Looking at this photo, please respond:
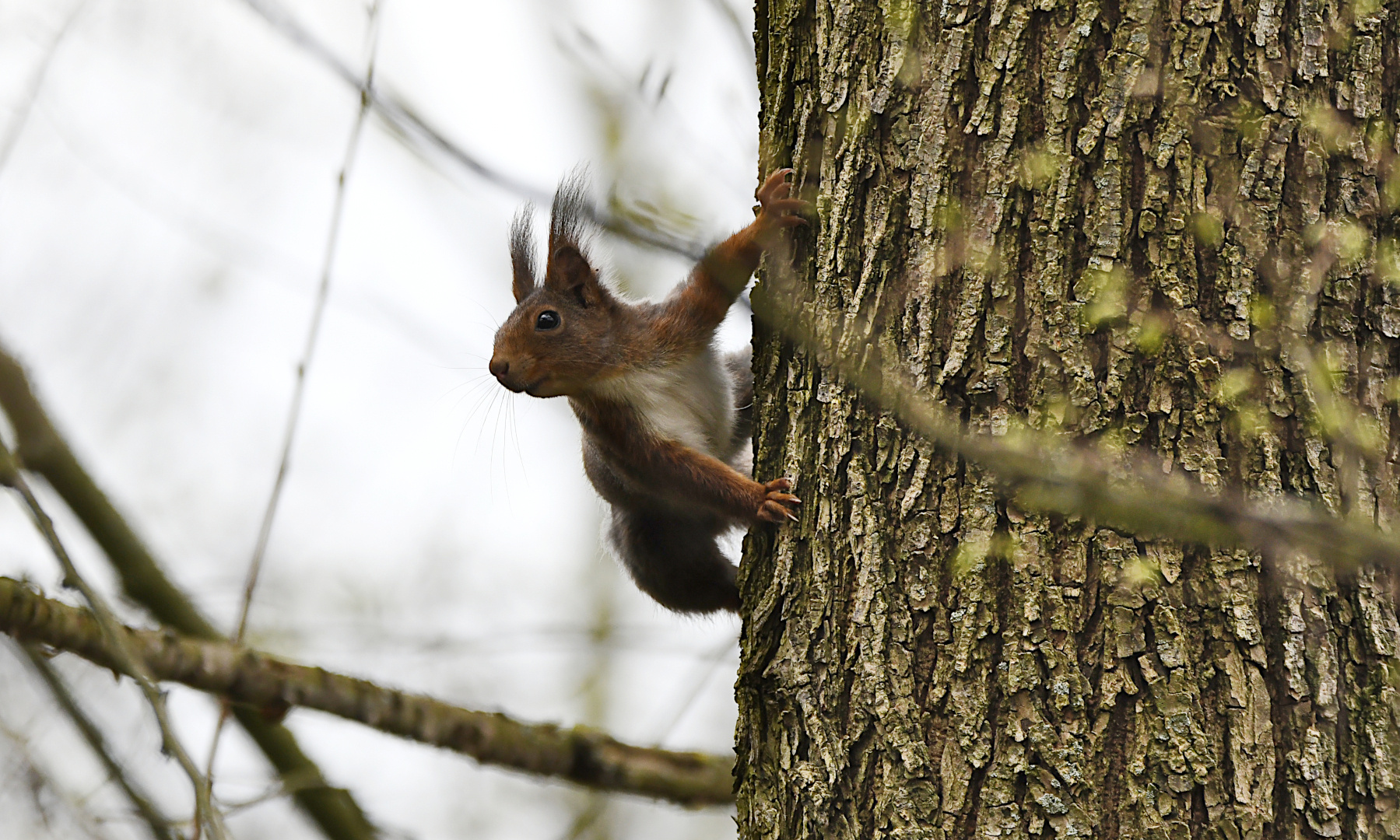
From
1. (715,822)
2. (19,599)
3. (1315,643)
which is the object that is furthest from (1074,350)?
(715,822)

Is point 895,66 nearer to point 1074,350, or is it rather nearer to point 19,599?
point 1074,350

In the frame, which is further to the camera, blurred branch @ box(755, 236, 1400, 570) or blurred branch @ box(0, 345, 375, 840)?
blurred branch @ box(0, 345, 375, 840)

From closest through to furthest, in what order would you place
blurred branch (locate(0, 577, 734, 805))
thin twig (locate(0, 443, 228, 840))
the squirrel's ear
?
thin twig (locate(0, 443, 228, 840))
blurred branch (locate(0, 577, 734, 805))
the squirrel's ear

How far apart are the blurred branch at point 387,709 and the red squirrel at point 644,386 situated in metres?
0.56

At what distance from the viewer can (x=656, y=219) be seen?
1.67m

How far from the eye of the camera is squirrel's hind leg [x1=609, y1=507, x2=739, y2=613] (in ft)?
10.5

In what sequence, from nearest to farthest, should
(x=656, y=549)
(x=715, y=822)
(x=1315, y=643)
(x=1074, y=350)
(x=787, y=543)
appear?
1. (x=1315, y=643)
2. (x=1074, y=350)
3. (x=787, y=543)
4. (x=656, y=549)
5. (x=715, y=822)

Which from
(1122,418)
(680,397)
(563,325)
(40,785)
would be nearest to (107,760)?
(40,785)

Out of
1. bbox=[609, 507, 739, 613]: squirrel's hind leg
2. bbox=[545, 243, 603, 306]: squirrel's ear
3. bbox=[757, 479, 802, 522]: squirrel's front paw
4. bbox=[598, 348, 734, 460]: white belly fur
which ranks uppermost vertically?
bbox=[545, 243, 603, 306]: squirrel's ear

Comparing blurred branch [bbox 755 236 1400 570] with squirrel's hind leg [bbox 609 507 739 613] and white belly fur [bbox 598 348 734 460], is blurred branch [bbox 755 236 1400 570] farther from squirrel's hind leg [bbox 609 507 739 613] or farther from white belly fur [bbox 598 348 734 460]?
squirrel's hind leg [bbox 609 507 739 613]

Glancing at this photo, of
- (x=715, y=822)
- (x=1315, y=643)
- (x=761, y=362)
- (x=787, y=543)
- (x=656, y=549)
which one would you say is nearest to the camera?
(x=1315, y=643)

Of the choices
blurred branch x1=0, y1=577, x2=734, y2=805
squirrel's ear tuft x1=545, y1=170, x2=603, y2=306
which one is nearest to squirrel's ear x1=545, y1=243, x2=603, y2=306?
squirrel's ear tuft x1=545, y1=170, x2=603, y2=306

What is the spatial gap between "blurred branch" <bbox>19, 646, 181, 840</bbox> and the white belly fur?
1.43 metres

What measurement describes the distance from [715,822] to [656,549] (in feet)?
17.7
